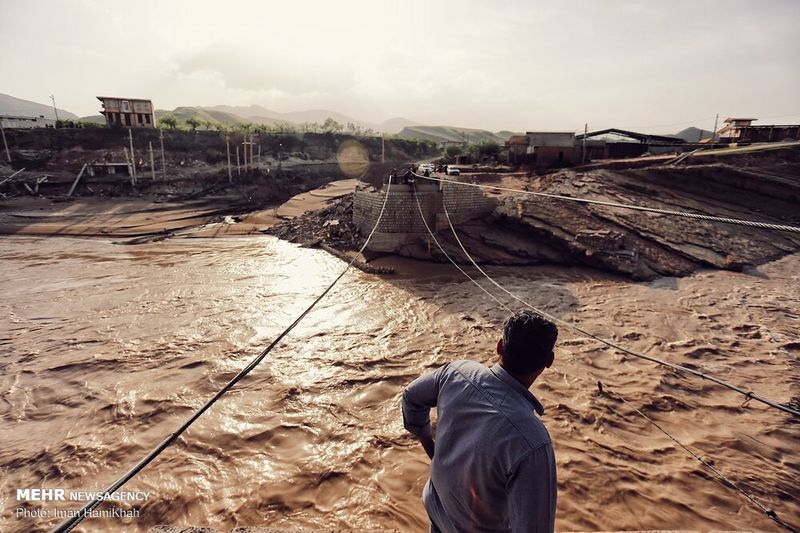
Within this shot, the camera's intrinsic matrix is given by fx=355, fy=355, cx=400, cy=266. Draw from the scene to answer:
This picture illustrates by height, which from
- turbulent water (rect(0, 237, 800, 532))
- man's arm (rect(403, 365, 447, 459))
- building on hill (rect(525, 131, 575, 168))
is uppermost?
building on hill (rect(525, 131, 575, 168))

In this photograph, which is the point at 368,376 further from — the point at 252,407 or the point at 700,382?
the point at 700,382

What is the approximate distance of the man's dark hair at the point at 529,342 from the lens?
5.21 ft

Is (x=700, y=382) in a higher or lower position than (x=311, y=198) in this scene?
lower

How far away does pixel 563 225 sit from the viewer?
44.1 ft

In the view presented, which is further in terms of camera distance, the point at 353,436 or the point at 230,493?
the point at 353,436

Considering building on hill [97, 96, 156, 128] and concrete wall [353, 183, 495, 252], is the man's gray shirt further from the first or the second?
building on hill [97, 96, 156, 128]

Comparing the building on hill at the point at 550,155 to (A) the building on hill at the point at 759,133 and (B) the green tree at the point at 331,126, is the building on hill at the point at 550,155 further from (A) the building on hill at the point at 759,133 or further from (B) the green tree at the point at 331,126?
(B) the green tree at the point at 331,126

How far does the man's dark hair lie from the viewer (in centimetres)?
159

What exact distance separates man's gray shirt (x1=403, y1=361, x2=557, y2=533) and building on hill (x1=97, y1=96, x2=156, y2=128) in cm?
4439

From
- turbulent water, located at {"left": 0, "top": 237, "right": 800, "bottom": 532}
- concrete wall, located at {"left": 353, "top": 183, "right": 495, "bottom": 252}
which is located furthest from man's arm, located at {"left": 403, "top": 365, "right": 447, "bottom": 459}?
concrete wall, located at {"left": 353, "top": 183, "right": 495, "bottom": 252}

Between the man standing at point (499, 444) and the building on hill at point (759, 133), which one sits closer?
the man standing at point (499, 444)

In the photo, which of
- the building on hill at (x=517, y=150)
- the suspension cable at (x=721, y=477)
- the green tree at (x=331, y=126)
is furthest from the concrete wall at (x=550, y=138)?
the green tree at (x=331, y=126)

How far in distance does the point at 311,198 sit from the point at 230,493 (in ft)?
69.6

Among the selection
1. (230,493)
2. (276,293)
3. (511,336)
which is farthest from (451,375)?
(276,293)
